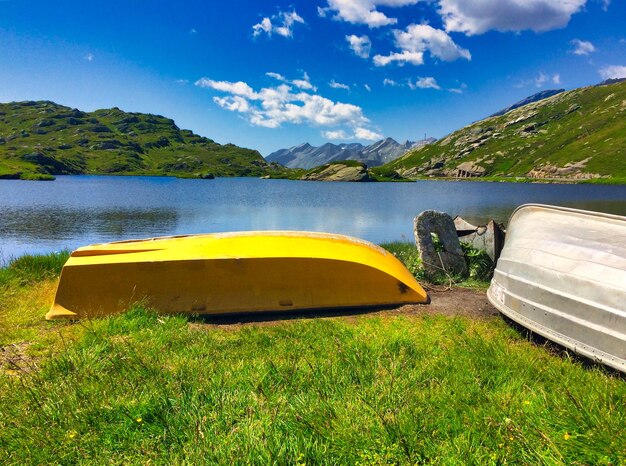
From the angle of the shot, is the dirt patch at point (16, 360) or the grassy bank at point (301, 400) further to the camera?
the dirt patch at point (16, 360)

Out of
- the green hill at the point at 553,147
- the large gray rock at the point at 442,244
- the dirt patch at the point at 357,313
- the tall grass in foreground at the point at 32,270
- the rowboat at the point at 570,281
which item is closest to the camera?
the rowboat at the point at 570,281

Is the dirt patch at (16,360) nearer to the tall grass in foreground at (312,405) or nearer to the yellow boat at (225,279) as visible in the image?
the tall grass in foreground at (312,405)

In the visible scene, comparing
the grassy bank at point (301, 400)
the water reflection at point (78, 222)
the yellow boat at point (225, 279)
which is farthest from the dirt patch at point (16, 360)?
the water reflection at point (78, 222)

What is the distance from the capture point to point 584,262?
4336mm

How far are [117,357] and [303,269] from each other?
300 cm

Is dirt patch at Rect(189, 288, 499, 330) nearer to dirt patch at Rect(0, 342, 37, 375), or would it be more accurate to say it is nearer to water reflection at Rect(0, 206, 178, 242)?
dirt patch at Rect(0, 342, 37, 375)

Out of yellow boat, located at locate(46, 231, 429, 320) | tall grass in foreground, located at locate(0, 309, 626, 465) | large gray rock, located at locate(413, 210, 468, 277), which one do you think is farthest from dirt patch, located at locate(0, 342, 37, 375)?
large gray rock, located at locate(413, 210, 468, 277)

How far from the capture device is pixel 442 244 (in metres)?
9.20

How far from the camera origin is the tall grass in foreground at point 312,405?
247 cm

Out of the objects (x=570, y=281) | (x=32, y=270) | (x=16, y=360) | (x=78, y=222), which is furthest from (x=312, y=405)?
(x=78, y=222)

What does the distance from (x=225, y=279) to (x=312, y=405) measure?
346 centimetres

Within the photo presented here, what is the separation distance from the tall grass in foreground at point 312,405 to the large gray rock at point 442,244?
426 centimetres

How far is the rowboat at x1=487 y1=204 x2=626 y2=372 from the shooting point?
380 centimetres

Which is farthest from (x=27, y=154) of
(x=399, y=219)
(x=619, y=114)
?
(x=619, y=114)
